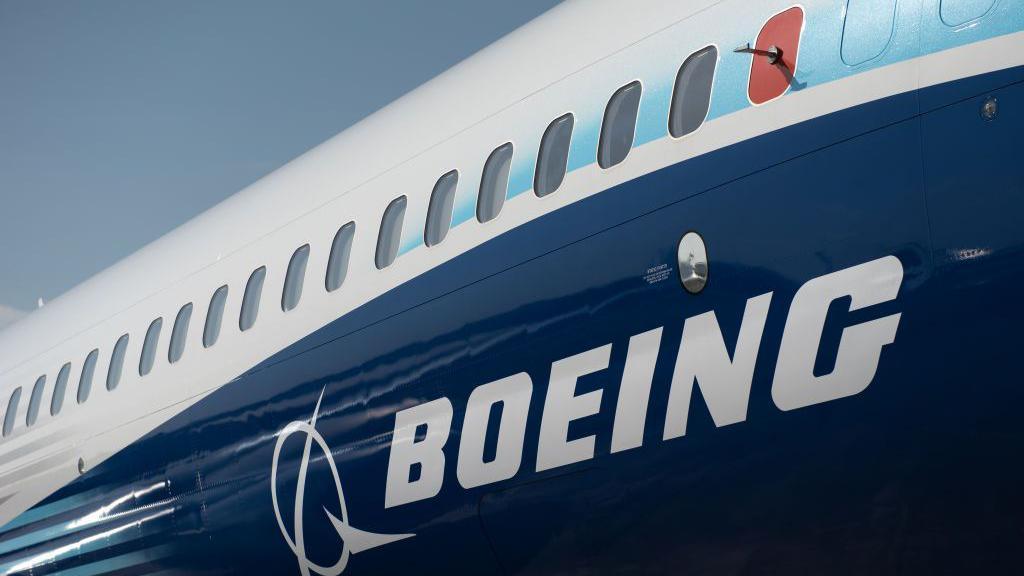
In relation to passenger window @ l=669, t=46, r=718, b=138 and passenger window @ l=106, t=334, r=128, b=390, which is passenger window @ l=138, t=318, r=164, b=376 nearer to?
passenger window @ l=106, t=334, r=128, b=390

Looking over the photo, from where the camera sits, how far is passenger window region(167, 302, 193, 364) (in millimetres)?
10992

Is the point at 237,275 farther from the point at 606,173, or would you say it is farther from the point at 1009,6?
the point at 1009,6

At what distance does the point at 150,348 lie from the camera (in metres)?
11.5

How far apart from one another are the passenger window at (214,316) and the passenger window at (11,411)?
15.8 ft

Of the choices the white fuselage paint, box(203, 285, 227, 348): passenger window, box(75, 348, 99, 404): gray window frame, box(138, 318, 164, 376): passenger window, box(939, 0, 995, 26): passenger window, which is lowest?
the white fuselage paint

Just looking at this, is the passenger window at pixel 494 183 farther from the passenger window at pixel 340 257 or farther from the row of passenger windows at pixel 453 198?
the passenger window at pixel 340 257

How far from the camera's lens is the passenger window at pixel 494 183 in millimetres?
7617

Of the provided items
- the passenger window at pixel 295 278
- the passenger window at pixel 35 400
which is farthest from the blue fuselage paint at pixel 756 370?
the passenger window at pixel 35 400

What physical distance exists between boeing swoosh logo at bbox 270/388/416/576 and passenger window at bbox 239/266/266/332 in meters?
1.39

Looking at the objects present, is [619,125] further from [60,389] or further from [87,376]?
[60,389]

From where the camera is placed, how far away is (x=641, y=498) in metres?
6.29

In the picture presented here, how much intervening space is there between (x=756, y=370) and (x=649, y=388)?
2.32ft

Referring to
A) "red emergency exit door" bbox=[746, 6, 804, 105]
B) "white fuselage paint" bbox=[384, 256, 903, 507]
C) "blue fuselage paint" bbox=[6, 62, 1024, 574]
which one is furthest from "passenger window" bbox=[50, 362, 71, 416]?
"red emergency exit door" bbox=[746, 6, 804, 105]

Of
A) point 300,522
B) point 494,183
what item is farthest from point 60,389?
point 494,183
